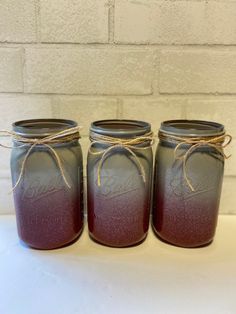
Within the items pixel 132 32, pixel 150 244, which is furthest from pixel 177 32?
pixel 150 244

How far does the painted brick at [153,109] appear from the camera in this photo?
29.0 inches

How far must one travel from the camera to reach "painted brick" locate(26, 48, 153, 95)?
0.71 metres

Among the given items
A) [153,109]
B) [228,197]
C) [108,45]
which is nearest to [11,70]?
[108,45]

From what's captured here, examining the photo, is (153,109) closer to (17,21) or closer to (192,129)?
(192,129)

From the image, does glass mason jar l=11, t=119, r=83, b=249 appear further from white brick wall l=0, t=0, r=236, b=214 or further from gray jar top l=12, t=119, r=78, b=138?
white brick wall l=0, t=0, r=236, b=214

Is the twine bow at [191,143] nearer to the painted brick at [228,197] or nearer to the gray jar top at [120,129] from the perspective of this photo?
the gray jar top at [120,129]

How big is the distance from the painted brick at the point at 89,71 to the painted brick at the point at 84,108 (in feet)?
0.06

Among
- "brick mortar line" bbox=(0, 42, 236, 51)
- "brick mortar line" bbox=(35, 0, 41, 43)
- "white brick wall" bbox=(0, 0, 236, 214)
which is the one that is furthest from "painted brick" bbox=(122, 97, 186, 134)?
"brick mortar line" bbox=(35, 0, 41, 43)

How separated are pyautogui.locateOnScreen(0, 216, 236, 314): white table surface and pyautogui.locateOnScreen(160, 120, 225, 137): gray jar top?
0.23 metres

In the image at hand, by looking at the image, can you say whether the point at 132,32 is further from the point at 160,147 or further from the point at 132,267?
the point at 132,267

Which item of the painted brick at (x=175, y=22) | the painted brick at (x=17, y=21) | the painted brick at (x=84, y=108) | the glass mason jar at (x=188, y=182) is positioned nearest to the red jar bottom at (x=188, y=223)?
the glass mason jar at (x=188, y=182)

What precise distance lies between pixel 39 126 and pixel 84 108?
124mm

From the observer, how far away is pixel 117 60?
712 millimetres

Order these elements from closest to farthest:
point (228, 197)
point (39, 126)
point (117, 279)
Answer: point (117, 279), point (39, 126), point (228, 197)
